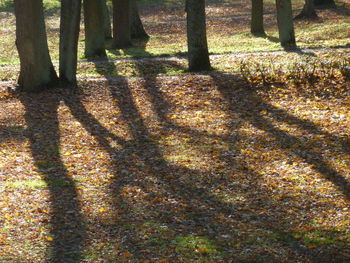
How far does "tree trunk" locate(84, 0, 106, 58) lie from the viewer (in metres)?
20.3

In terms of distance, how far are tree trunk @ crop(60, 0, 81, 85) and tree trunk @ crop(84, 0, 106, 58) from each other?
407 centimetres

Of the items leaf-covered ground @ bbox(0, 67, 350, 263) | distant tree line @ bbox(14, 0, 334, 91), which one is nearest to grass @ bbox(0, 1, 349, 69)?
distant tree line @ bbox(14, 0, 334, 91)

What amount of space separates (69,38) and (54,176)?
640cm

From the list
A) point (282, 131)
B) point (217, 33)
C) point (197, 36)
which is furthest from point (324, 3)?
point (282, 131)

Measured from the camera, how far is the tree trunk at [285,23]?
66.9 ft

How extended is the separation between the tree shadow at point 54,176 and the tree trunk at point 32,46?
0.40 meters

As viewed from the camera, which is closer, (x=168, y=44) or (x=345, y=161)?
(x=345, y=161)

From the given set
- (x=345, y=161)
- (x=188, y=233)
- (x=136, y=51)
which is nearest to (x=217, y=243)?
(x=188, y=233)

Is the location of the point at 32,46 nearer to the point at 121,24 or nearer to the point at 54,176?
the point at 54,176

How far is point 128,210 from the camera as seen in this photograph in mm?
9203

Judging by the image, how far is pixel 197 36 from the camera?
55.8 feet

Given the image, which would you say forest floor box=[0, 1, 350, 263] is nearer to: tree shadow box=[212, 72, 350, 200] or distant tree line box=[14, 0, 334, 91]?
tree shadow box=[212, 72, 350, 200]

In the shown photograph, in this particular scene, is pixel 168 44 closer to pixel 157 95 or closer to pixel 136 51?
pixel 136 51

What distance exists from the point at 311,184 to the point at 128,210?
271cm
